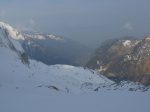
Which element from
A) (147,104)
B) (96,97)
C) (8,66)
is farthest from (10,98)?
(8,66)

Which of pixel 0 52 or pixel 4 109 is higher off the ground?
pixel 4 109

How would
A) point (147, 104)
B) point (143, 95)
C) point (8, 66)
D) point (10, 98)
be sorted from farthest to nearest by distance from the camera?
1. point (8, 66)
2. point (10, 98)
3. point (143, 95)
4. point (147, 104)

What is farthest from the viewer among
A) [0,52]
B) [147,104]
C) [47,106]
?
[0,52]

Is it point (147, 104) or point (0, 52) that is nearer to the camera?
point (147, 104)

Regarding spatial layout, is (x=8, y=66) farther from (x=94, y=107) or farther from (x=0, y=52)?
(x=94, y=107)

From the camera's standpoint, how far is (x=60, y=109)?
35.9m

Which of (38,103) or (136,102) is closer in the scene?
(136,102)

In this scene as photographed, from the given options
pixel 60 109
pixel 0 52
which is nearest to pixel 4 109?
pixel 60 109

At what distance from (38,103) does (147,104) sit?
406 inches

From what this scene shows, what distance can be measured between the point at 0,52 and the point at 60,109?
154068 millimetres

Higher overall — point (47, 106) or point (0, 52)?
point (47, 106)

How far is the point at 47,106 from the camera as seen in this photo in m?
37.6

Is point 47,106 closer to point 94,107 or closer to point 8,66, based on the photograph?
point 94,107

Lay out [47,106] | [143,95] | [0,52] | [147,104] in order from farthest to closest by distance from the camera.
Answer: [0,52] < [143,95] < [47,106] < [147,104]
